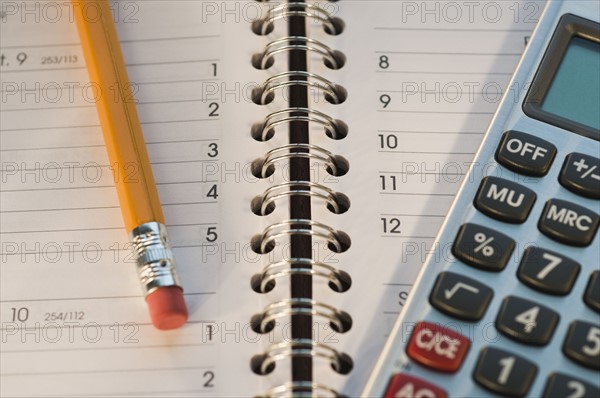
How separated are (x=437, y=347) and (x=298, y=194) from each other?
0.11 metres

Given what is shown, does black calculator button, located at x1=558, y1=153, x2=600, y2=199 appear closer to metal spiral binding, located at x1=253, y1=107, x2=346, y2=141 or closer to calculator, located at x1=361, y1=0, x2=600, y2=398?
calculator, located at x1=361, y1=0, x2=600, y2=398

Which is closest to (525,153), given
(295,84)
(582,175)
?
(582,175)

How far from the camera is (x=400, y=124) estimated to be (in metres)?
0.50

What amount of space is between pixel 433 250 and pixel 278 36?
0.57ft

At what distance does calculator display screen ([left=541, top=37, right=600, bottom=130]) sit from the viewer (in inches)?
19.0

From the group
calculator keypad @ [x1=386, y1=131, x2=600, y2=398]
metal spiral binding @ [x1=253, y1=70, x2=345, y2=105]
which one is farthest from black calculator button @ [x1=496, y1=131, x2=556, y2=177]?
metal spiral binding @ [x1=253, y1=70, x2=345, y2=105]

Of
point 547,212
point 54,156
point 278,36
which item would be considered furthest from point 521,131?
point 54,156

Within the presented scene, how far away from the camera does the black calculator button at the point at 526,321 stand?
1.35ft

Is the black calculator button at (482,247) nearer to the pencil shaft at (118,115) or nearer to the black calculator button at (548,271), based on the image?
the black calculator button at (548,271)

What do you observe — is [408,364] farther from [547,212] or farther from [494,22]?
[494,22]

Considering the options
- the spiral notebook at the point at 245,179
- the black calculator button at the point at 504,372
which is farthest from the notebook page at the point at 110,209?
the black calculator button at the point at 504,372

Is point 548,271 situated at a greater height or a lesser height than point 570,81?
lesser

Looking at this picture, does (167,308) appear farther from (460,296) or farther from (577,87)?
(577,87)

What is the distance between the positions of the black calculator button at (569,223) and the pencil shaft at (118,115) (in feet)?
0.66
